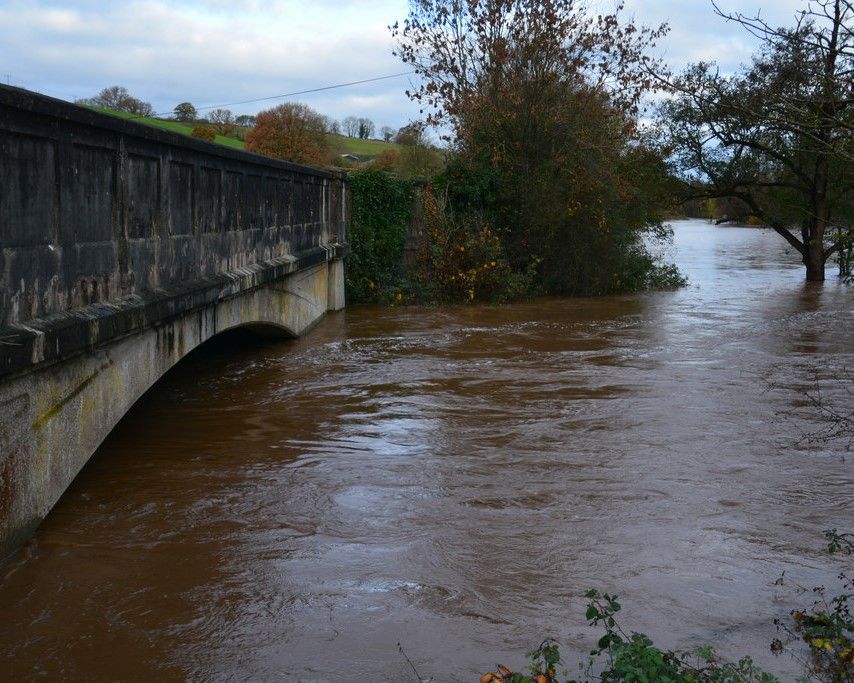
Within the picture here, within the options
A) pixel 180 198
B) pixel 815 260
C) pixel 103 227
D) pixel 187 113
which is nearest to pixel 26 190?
pixel 103 227

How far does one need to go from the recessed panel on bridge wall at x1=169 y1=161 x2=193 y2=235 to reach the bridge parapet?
0.5 inches

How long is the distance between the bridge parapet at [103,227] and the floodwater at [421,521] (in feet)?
4.27

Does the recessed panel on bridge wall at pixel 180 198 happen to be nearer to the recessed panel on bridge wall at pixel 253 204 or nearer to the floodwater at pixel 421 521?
the floodwater at pixel 421 521

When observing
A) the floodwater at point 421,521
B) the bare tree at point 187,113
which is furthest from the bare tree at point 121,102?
the floodwater at point 421,521

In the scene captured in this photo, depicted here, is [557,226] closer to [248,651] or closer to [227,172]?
[227,172]

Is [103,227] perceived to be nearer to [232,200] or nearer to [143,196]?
[143,196]

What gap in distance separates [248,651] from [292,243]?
974 cm

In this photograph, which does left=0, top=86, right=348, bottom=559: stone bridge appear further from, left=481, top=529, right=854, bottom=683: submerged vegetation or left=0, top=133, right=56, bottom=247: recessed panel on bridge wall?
left=481, top=529, right=854, bottom=683: submerged vegetation

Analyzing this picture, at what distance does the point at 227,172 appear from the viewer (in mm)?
10281

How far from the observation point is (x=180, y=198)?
8594 millimetres

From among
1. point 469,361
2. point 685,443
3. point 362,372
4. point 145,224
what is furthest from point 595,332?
point 145,224

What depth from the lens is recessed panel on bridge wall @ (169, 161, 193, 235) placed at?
8344 mm

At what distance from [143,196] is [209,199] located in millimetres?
1968

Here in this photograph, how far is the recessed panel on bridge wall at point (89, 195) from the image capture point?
20.2ft
